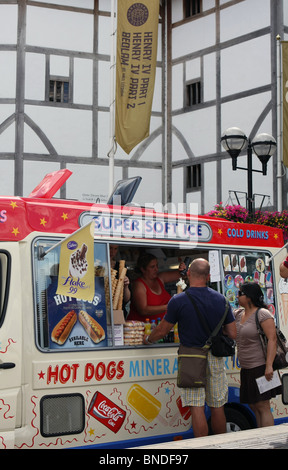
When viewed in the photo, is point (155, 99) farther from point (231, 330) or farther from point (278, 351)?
point (231, 330)

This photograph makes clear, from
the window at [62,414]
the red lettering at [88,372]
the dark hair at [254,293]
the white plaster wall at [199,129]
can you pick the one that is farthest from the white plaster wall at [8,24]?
the window at [62,414]

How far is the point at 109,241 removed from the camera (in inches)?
Result: 234

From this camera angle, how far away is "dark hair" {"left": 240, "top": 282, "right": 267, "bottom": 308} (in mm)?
6570

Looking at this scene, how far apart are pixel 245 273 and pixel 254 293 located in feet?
1.62

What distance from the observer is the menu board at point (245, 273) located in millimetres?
6848

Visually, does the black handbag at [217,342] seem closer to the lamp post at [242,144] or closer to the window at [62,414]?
the window at [62,414]

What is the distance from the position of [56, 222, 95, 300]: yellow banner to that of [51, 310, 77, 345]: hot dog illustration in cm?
30

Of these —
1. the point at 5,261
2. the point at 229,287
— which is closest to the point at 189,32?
the point at 229,287

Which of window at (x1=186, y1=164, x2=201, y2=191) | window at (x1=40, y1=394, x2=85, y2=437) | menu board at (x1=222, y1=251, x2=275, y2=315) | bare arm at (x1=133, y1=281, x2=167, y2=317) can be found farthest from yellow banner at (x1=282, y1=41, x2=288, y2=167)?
A: window at (x1=40, y1=394, x2=85, y2=437)

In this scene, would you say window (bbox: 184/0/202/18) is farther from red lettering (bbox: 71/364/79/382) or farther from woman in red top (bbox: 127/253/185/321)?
red lettering (bbox: 71/364/79/382)

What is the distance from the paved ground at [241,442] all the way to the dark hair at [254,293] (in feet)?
4.63

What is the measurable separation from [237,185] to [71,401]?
15.4m

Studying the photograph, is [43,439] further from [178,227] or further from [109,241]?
[178,227]

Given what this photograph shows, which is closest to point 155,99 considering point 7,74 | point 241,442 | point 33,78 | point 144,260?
point 33,78
